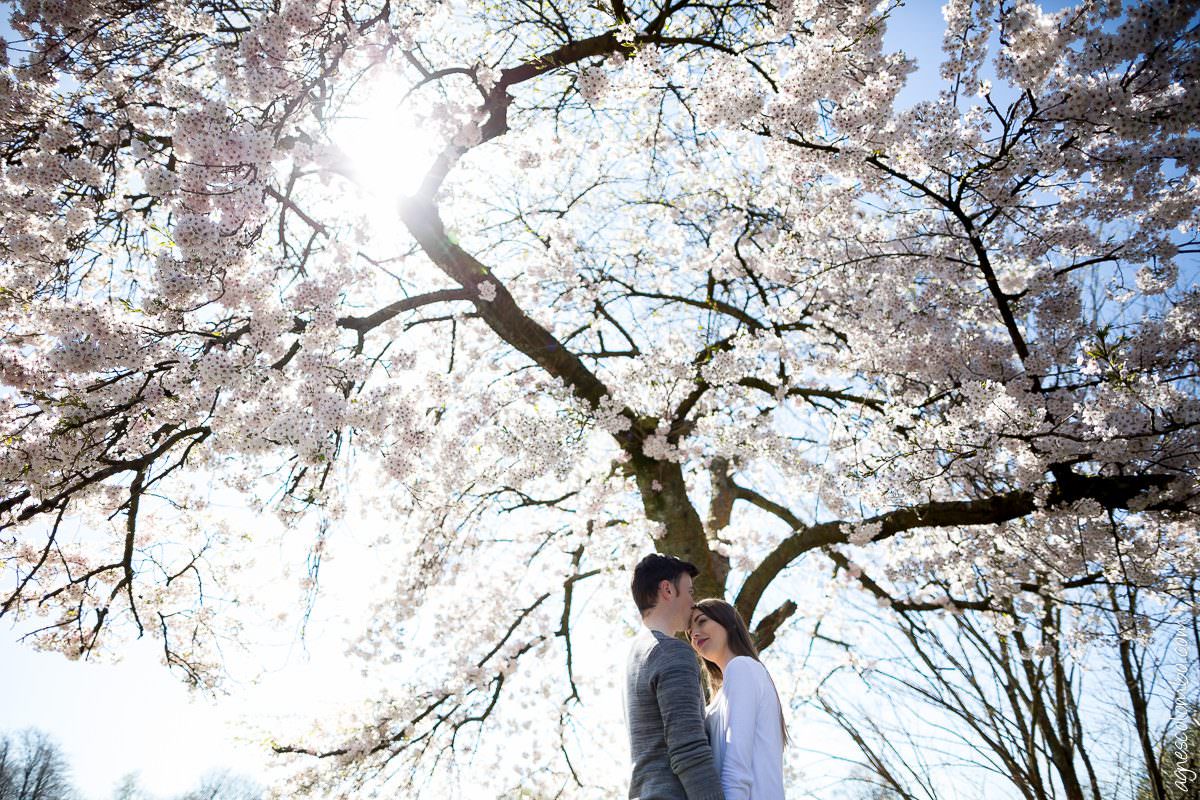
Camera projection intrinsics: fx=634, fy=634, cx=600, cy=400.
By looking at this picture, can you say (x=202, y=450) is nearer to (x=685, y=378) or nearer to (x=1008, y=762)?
(x=685, y=378)

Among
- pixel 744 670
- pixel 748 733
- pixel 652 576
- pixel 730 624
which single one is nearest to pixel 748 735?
pixel 748 733

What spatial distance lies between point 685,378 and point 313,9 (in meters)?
3.09

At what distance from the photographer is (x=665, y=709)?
1755 millimetres

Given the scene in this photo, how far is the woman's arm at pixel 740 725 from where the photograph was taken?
1.70 meters

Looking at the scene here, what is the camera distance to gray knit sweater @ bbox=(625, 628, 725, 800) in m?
1.66

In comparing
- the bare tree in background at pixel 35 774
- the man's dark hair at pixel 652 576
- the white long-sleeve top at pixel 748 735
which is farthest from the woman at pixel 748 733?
the bare tree in background at pixel 35 774

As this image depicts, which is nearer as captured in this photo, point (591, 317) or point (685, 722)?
point (685, 722)

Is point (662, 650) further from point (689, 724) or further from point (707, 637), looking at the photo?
point (707, 637)

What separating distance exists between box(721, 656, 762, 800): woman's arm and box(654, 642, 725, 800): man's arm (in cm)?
8

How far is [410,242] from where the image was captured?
4777 mm

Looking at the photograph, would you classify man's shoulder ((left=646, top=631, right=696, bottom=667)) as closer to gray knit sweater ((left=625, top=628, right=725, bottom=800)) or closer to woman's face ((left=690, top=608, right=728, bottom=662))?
gray knit sweater ((left=625, top=628, right=725, bottom=800))

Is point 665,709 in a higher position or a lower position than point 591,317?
lower

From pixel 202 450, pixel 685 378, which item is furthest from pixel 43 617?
pixel 685 378

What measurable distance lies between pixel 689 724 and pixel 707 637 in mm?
444
